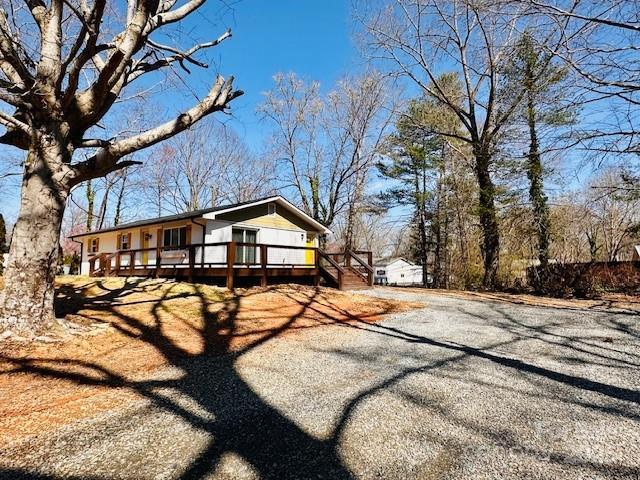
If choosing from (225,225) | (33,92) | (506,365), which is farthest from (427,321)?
(225,225)

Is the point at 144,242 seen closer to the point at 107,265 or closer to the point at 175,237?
the point at 107,265

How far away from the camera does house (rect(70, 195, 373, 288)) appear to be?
11.9 m

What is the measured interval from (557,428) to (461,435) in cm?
78

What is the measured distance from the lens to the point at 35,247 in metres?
4.86

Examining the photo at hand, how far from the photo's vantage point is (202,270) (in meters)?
11.6

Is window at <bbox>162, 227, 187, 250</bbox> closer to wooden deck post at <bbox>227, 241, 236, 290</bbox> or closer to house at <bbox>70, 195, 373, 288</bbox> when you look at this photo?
house at <bbox>70, 195, 373, 288</bbox>

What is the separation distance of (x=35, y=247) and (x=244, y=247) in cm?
958

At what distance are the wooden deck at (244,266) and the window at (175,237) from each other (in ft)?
1.71

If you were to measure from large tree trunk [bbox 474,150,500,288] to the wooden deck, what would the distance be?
4693 millimetres

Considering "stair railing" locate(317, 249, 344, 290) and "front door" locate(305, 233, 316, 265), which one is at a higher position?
"front door" locate(305, 233, 316, 265)

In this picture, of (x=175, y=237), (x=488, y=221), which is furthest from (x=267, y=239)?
(x=488, y=221)

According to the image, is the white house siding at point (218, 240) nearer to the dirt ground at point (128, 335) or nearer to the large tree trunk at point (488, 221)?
the dirt ground at point (128, 335)

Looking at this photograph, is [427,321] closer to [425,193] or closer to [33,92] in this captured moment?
[33,92]

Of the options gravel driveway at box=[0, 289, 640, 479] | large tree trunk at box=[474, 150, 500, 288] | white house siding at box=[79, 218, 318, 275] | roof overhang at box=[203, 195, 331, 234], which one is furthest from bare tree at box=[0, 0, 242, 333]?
large tree trunk at box=[474, 150, 500, 288]
